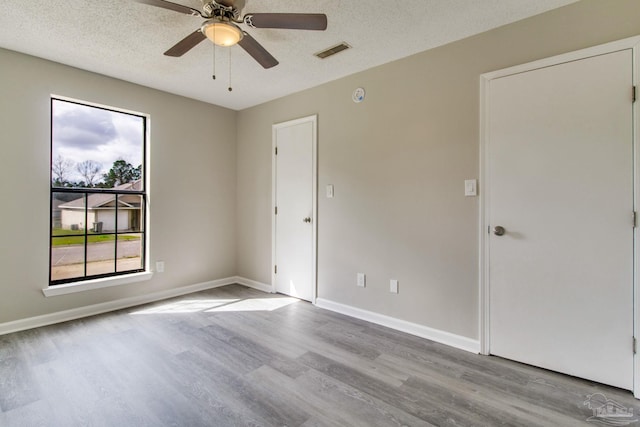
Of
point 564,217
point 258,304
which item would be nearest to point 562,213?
point 564,217

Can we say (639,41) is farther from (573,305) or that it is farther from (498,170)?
(573,305)

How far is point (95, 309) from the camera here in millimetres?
3211

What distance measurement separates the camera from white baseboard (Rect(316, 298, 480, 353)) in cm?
246

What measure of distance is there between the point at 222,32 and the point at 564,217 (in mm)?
2627

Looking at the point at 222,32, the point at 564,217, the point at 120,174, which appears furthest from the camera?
the point at 120,174

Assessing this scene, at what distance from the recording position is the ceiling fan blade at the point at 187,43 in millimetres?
2023

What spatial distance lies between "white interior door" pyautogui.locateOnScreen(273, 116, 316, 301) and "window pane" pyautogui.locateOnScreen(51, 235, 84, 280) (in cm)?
214

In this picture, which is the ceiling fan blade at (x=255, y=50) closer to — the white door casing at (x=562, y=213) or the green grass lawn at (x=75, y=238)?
the white door casing at (x=562, y=213)

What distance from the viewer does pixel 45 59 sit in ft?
9.45

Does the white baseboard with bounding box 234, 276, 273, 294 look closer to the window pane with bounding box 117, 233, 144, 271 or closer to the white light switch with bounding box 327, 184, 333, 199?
the window pane with bounding box 117, 233, 144, 271

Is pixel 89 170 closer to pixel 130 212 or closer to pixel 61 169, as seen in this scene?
pixel 61 169

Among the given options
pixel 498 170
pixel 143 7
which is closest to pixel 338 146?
pixel 498 170

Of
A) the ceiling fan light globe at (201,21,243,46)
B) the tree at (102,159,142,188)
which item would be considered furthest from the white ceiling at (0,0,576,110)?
the tree at (102,159,142,188)

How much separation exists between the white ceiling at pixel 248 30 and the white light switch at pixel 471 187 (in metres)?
1.18
